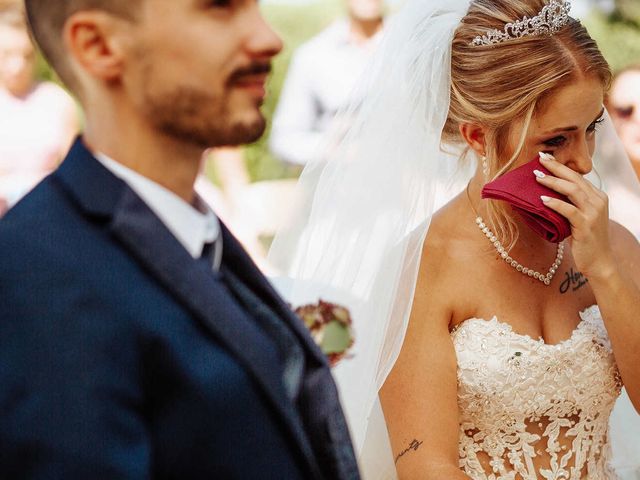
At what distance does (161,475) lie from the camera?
1.11 meters

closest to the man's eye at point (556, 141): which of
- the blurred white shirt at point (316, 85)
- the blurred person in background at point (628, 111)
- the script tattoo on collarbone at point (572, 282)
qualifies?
the script tattoo on collarbone at point (572, 282)

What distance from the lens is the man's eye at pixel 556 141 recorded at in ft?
8.03

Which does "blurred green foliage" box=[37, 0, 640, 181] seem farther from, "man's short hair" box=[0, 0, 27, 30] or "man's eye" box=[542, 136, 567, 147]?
"man's eye" box=[542, 136, 567, 147]

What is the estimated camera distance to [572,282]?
8.87 ft

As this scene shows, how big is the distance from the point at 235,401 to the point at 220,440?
0.04m

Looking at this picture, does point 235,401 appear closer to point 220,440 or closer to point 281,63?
point 220,440

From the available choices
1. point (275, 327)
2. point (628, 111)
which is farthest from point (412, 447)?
point (628, 111)

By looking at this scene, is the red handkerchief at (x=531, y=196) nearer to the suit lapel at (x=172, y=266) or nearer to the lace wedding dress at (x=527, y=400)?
the lace wedding dress at (x=527, y=400)

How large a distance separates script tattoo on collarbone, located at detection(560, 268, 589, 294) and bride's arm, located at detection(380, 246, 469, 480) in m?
0.35

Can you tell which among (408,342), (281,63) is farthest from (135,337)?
(281,63)

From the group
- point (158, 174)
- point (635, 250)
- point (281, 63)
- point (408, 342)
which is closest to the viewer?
point (158, 174)

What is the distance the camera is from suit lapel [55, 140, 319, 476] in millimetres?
1137

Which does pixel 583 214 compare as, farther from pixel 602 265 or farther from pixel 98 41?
pixel 98 41

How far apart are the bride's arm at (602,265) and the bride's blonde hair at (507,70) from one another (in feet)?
0.54
